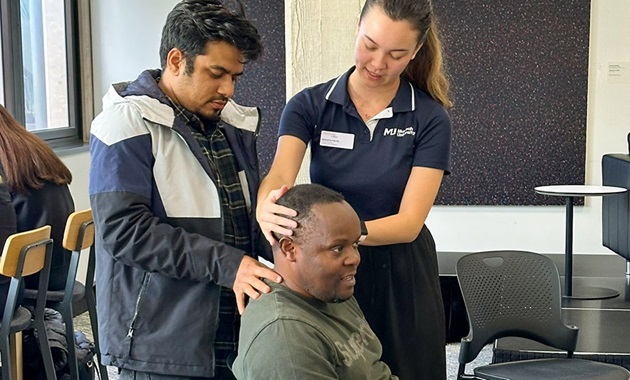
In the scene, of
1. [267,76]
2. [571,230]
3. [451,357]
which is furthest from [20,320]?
[267,76]

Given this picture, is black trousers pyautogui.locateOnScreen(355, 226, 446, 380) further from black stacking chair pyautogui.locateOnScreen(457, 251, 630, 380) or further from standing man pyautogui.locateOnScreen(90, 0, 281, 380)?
black stacking chair pyautogui.locateOnScreen(457, 251, 630, 380)

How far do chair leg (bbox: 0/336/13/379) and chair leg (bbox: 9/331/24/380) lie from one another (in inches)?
5.5

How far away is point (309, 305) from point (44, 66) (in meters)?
4.06

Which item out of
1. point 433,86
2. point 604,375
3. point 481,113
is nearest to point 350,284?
point 433,86

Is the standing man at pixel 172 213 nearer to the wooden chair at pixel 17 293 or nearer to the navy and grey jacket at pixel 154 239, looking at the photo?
the navy and grey jacket at pixel 154 239

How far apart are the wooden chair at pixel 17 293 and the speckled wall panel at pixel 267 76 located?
8.44 feet

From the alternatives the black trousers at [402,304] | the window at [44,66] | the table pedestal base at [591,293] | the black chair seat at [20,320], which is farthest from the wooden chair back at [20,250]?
the table pedestal base at [591,293]

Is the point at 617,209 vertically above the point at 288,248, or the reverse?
the point at 288,248

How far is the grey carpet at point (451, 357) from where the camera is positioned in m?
3.94

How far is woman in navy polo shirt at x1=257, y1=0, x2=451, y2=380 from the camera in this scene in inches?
72.3

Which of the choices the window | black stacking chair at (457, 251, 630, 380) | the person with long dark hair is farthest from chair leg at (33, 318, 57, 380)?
the window

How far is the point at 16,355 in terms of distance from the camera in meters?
3.02

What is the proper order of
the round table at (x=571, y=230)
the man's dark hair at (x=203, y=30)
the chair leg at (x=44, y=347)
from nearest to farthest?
the man's dark hair at (x=203, y=30) → the chair leg at (x=44, y=347) → the round table at (x=571, y=230)

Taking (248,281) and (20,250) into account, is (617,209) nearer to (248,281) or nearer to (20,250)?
(20,250)
